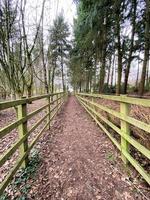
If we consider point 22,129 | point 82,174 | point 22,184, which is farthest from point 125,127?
point 22,184

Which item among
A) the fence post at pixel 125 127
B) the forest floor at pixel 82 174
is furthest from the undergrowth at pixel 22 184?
the fence post at pixel 125 127

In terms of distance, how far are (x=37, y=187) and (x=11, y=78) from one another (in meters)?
7.03

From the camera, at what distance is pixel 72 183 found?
2.90m

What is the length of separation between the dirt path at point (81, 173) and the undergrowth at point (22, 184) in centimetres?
11

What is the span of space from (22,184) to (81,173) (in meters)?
0.96

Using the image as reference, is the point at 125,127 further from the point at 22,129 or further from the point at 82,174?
the point at 22,129

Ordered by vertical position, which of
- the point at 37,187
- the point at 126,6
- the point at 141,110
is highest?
the point at 126,6

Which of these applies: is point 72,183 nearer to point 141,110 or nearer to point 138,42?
point 141,110

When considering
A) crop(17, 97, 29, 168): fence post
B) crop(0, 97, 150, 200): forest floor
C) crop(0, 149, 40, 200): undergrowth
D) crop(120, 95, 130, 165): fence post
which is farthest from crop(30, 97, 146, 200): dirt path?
crop(17, 97, 29, 168): fence post

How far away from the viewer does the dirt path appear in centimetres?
267

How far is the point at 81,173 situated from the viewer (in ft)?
10.4

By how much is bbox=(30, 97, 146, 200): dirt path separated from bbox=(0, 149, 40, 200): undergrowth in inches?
4.3

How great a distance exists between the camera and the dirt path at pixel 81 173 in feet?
8.77

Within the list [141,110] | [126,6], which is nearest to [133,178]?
[141,110]
